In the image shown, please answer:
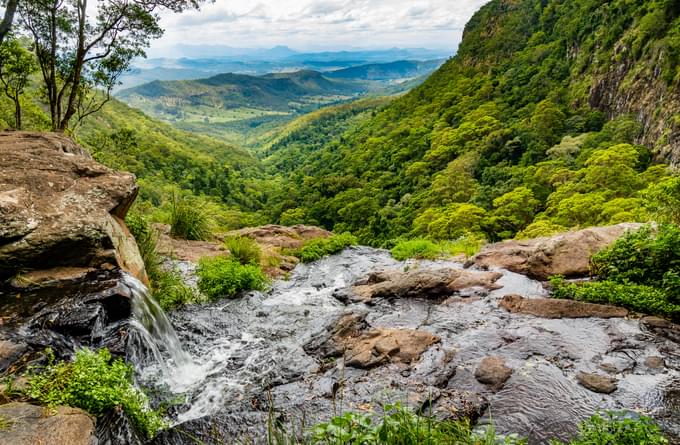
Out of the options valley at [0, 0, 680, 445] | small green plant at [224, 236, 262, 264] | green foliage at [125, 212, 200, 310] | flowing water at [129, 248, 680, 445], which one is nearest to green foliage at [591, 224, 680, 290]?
valley at [0, 0, 680, 445]

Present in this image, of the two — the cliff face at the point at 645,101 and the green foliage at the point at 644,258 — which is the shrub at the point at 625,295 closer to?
the green foliage at the point at 644,258

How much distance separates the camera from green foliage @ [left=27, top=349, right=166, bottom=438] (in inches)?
183

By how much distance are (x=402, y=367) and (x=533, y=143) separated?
61836 mm

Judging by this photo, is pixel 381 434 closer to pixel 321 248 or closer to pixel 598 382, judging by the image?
pixel 598 382

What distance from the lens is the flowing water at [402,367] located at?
18.4ft

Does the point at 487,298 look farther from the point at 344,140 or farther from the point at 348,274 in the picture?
the point at 344,140

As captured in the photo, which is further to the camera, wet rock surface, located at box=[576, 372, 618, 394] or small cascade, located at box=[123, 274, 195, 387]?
small cascade, located at box=[123, 274, 195, 387]

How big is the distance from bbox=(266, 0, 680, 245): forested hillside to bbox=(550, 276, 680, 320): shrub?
3.42m

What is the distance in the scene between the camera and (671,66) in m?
43.9

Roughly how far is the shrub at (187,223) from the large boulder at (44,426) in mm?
12028

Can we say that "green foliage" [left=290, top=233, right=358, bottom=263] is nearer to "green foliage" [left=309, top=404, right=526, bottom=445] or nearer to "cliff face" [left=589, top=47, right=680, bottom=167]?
"green foliage" [left=309, top=404, right=526, bottom=445]

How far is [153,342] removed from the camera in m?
7.17

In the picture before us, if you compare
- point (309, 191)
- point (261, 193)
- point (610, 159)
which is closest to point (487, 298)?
point (610, 159)

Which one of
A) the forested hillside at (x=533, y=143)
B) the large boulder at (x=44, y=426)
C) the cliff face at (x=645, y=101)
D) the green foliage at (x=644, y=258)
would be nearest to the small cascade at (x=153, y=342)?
the large boulder at (x=44, y=426)
